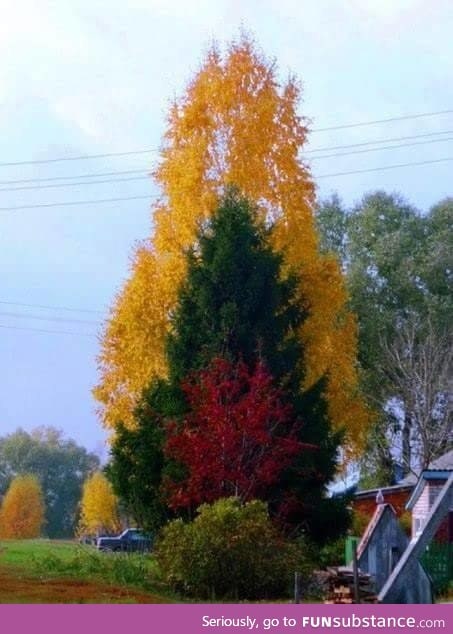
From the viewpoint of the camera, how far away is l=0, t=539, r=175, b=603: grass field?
861 inches

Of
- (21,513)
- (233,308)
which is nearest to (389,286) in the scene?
(233,308)

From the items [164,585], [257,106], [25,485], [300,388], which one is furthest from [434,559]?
[25,485]

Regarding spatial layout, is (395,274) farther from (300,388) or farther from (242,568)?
(242,568)

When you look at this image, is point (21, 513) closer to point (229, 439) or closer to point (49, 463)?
point (49, 463)

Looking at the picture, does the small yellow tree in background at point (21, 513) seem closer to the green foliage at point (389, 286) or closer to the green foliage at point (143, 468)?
the green foliage at point (389, 286)

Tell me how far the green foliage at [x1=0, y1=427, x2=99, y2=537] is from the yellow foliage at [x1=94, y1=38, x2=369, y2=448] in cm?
6121

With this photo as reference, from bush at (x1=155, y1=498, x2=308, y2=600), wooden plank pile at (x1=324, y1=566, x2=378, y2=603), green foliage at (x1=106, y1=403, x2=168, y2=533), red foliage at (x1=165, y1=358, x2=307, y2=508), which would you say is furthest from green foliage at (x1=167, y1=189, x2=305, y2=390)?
wooden plank pile at (x1=324, y1=566, x2=378, y2=603)

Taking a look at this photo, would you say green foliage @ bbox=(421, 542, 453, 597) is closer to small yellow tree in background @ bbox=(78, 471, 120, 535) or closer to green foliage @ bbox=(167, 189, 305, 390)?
green foliage @ bbox=(167, 189, 305, 390)

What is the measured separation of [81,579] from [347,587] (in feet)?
17.5

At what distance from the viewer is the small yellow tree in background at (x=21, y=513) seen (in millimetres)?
76250

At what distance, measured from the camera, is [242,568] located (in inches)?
958
